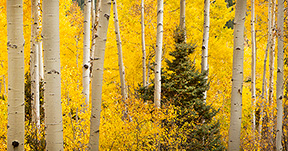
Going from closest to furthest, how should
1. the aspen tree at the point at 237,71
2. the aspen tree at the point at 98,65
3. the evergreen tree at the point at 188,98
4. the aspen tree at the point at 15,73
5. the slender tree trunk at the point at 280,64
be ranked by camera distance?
the aspen tree at the point at 15,73
the aspen tree at the point at 98,65
the aspen tree at the point at 237,71
the slender tree trunk at the point at 280,64
the evergreen tree at the point at 188,98

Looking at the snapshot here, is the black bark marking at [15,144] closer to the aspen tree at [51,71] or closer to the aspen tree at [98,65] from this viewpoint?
the aspen tree at [51,71]

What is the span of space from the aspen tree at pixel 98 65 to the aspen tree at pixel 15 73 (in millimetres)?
955

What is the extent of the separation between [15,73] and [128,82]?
10.2 meters

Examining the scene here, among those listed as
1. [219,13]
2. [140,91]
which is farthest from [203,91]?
[219,13]

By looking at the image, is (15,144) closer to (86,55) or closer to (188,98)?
(86,55)

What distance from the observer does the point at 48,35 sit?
276cm

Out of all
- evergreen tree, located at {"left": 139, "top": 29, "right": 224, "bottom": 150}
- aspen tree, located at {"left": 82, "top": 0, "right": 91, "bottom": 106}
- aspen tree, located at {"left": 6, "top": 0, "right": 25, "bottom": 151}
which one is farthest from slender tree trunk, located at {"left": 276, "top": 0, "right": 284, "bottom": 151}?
aspen tree, located at {"left": 6, "top": 0, "right": 25, "bottom": 151}

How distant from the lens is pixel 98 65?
3.72 meters

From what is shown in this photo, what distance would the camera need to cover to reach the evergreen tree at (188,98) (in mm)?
7301

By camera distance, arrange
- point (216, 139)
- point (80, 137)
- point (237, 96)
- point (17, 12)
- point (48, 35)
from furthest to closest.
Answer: point (216, 139), point (80, 137), point (237, 96), point (17, 12), point (48, 35)

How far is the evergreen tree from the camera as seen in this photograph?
7.30 meters

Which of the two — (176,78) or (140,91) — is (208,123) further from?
(140,91)

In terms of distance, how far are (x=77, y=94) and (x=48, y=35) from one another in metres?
2.99

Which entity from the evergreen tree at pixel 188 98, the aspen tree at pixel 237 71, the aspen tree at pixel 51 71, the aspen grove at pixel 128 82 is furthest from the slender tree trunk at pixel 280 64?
the aspen tree at pixel 51 71
